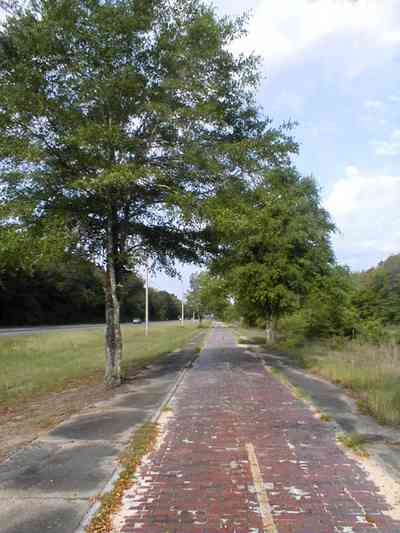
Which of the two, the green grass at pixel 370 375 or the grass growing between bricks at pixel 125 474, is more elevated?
the green grass at pixel 370 375

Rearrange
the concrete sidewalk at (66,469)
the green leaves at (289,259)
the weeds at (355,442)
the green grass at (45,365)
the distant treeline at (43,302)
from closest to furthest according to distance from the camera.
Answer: the concrete sidewalk at (66,469), the weeds at (355,442), the green grass at (45,365), the green leaves at (289,259), the distant treeline at (43,302)

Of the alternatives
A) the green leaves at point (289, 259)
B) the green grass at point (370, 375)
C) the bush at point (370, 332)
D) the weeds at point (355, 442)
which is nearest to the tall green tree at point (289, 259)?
the green leaves at point (289, 259)

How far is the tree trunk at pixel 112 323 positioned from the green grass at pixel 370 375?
6.38m

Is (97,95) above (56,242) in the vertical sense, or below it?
above

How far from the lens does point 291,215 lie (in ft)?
91.9

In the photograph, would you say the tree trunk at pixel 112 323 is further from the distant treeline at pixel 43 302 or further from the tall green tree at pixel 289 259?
the distant treeline at pixel 43 302

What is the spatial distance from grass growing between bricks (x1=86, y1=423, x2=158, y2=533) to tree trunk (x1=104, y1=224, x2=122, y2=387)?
233 inches

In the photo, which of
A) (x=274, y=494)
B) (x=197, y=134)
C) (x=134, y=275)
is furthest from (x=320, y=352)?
(x=274, y=494)

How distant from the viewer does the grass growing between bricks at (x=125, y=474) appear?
5.06 meters

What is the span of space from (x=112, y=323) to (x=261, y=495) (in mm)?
10127

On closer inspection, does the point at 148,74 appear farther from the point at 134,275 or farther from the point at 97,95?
the point at 134,275

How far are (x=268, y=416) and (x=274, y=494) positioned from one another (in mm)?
4516

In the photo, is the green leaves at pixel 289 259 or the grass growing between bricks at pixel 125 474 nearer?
the grass growing between bricks at pixel 125 474

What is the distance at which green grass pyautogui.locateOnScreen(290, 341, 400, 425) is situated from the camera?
1055 cm
